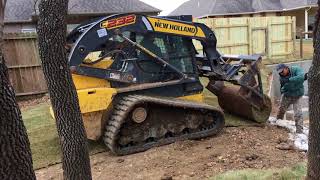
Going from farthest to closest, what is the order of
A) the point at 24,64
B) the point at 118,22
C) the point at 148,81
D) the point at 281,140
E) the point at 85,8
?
the point at 85,8, the point at 24,64, the point at 148,81, the point at 281,140, the point at 118,22

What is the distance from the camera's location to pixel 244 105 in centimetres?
842

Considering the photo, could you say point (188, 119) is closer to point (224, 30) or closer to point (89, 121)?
point (89, 121)

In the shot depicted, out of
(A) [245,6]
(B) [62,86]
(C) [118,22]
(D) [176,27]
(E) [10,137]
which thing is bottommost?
(E) [10,137]

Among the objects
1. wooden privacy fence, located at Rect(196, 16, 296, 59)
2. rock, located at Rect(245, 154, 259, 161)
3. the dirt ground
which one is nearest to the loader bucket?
the dirt ground

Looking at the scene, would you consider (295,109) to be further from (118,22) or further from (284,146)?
(118,22)

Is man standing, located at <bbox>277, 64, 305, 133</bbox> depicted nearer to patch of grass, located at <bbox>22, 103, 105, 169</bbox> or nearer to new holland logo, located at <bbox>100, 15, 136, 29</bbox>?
new holland logo, located at <bbox>100, 15, 136, 29</bbox>

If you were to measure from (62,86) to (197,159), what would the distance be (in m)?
3.18

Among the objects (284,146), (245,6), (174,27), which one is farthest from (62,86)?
(245,6)

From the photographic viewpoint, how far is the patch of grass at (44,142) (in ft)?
23.0

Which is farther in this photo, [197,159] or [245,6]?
[245,6]

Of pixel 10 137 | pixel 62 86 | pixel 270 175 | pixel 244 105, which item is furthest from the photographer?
pixel 244 105

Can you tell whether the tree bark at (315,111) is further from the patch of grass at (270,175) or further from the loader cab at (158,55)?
the loader cab at (158,55)

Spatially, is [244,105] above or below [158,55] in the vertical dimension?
below

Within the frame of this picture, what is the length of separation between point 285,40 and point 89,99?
14378mm
